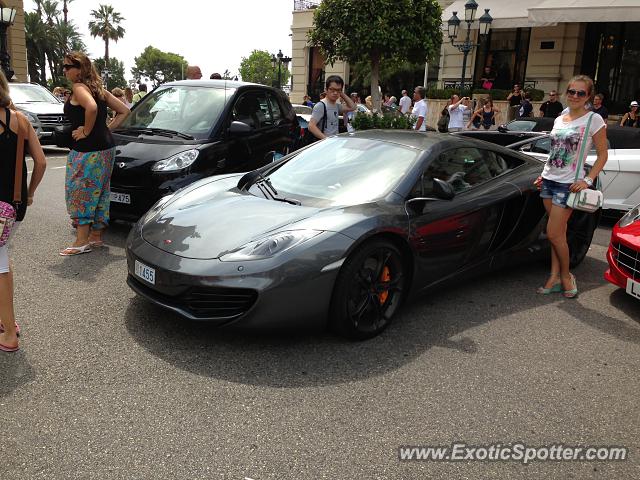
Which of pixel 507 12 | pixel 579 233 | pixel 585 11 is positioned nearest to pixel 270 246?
pixel 579 233

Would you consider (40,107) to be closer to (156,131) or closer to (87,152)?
(156,131)

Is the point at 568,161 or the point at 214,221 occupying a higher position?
the point at 568,161

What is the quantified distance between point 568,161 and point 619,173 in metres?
3.56

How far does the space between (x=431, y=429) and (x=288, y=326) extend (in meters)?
1.03

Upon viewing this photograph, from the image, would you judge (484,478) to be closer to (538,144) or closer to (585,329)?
(585,329)

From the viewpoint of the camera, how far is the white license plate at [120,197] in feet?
19.7

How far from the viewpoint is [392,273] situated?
13.2ft

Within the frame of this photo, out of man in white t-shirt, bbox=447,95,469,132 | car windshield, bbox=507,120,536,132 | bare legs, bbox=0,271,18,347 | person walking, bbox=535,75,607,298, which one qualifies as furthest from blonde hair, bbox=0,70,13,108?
man in white t-shirt, bbox=447,95,469,132

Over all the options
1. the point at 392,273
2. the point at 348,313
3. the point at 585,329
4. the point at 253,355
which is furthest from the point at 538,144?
the point at 253,355

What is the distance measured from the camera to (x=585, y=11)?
17.1 metres

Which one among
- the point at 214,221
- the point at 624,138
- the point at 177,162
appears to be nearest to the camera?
the point at 214,221

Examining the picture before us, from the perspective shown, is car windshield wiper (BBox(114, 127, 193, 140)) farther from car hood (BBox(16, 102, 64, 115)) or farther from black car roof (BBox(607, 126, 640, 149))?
car hood (BBox(16, 102, 64, 115))

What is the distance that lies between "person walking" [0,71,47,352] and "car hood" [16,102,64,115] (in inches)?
453

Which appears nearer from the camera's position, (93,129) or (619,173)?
(93,129)
